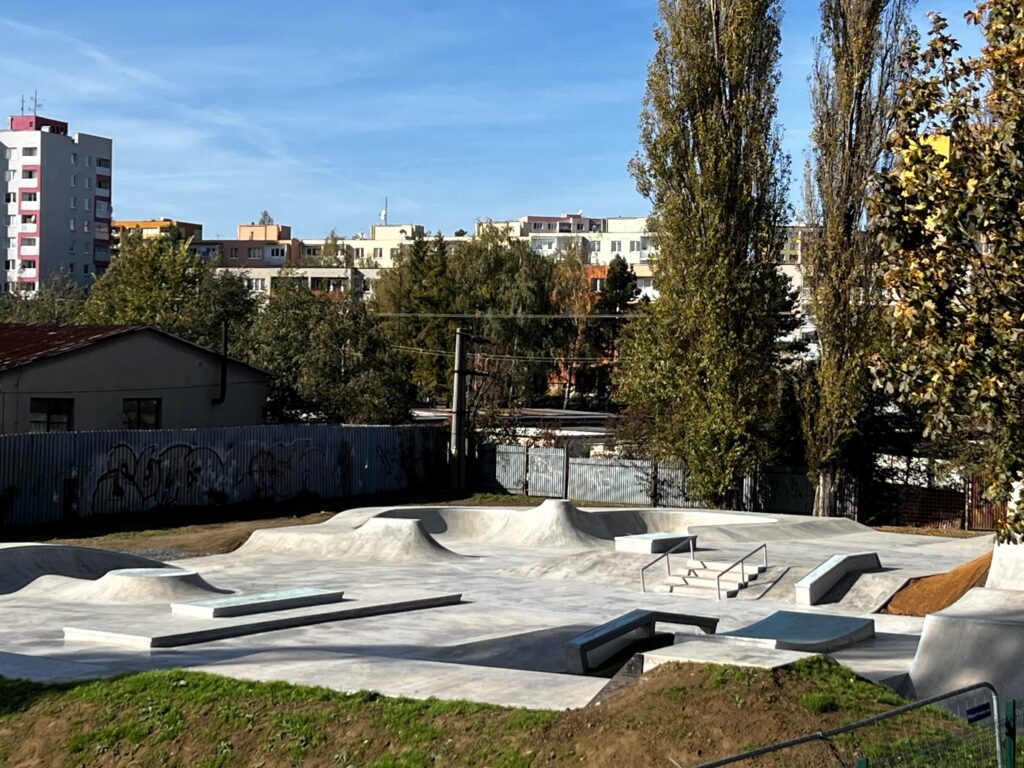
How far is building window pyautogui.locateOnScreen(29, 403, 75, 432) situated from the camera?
121ft

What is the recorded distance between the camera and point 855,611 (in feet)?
68.5

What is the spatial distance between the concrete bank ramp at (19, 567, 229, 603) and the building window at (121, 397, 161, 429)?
2116 centimetres

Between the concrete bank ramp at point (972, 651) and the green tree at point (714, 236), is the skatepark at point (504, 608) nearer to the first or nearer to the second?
the concrete bank ramp at point (972, 651)

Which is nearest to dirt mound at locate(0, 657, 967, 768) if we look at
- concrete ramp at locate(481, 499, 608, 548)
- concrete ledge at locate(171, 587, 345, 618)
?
concrete ledge at locate(171, 587, 345, 618)

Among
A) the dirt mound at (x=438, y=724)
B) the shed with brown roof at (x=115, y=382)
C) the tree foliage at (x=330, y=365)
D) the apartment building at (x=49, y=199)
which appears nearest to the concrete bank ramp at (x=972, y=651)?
the dirt mound at (x=438, y=724)

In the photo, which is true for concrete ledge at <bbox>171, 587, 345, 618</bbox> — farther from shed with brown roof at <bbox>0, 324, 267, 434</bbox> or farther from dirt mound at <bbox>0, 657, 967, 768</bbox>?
shed with brown roof at <bbox>0, 324, 267, 434</bbox>

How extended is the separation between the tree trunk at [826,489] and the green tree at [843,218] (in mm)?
31

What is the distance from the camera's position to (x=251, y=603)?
1695 cm

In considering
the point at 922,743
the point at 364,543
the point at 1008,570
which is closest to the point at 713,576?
the point at 1008,570

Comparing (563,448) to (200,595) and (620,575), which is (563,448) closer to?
(620,575)

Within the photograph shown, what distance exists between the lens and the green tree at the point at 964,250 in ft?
32.5

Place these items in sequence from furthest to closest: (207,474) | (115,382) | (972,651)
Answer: (115,382)
(207,474)
(972,651)

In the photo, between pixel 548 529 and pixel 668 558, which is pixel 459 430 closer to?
pixel 548 529

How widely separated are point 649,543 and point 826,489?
14355 mm
